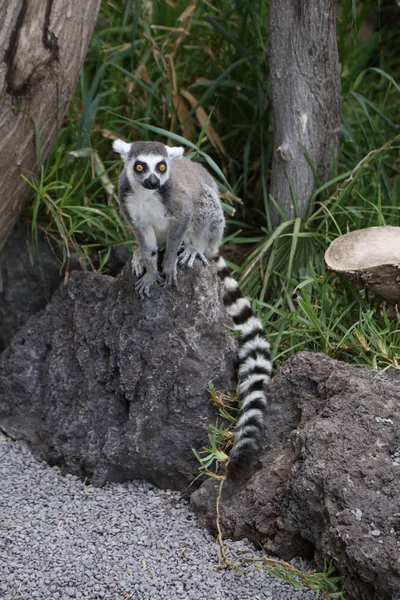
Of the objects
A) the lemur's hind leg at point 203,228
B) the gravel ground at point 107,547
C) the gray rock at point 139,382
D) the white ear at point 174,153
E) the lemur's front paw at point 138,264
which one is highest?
the white ear at point 174,153

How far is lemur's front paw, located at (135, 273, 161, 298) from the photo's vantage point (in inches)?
138

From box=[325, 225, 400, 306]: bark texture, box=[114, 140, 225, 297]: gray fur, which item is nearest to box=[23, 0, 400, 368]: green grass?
box=[325, 225, 400, 306]: bark texture

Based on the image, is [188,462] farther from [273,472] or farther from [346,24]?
[346,24]

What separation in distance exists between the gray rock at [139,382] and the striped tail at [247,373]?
0.10 meters

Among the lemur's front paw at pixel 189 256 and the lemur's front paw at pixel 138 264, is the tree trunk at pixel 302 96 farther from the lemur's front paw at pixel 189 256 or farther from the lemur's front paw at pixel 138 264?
the lemur's front paw at pixel 138 264

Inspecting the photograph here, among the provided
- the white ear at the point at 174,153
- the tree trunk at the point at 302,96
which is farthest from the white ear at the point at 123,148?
the tree trunk at the point at 302,96

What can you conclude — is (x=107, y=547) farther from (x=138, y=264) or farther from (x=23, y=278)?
(x=23, y=278)

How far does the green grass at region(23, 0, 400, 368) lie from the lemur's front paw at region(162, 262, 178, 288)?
2.23 ft

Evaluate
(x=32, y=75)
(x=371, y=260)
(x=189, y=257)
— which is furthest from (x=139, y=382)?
(x=32, y=75)

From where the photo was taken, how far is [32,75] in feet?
12.3

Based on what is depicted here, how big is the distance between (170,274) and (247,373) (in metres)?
0.60

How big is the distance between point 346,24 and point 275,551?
3.61m

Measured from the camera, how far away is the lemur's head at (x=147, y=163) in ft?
10.6

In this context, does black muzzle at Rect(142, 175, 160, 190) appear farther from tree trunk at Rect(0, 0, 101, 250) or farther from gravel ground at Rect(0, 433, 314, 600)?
gravel ground at Rect(0, 433, 314, 600)
